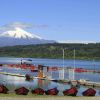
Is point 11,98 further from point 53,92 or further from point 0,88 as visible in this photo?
point 53,92

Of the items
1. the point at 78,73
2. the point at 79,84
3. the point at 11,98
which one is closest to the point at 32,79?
the point at 79,84

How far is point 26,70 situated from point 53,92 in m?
102

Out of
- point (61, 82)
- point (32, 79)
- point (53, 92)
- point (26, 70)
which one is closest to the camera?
point (53, 92)

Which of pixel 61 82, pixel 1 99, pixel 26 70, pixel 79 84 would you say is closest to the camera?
pixel 1 99

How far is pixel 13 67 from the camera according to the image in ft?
504

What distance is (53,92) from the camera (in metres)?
42.8

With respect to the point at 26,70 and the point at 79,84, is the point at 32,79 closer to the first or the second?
the point at 79,84

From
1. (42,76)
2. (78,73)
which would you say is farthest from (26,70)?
(42,76)

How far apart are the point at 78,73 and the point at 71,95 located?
92.8 meters

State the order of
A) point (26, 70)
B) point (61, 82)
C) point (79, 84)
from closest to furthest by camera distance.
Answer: point (79, 84), point (61, 82), point (26, 70)

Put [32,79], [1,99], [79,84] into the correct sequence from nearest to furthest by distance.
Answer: [1,99], [79,84], [32,79]

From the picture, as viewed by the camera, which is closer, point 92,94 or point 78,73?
point 92,94

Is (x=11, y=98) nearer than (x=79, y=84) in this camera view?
Yes

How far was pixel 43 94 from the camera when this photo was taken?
41.3 metres
